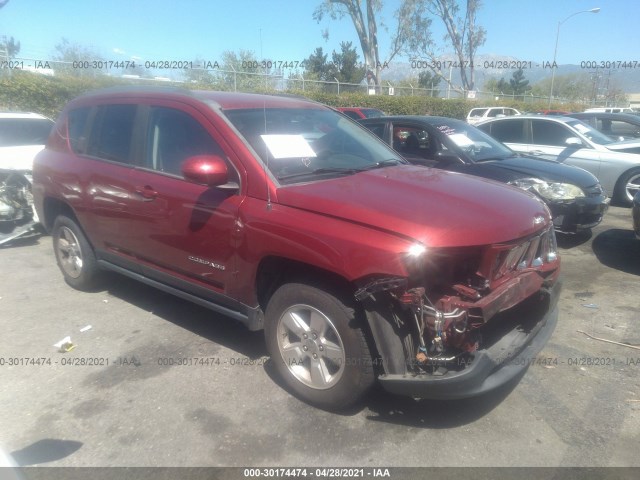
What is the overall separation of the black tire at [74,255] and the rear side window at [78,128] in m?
0.71

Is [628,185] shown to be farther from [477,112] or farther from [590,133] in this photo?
[477,112]

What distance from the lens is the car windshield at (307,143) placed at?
3.42 meters

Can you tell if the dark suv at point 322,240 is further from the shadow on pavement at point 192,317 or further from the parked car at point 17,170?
the parked car at point 17,170

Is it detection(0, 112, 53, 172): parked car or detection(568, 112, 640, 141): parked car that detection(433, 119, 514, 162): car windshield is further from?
detection(0, 112, 53, 172): parked car

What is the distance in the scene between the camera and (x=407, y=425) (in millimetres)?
3027

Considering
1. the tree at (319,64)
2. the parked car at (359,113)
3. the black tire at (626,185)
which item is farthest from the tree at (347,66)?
the black tire at (626,185)

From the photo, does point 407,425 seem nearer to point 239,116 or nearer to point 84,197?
point 239,116

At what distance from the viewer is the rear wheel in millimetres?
8688

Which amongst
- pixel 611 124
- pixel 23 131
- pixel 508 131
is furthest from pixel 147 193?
pixel 611 124

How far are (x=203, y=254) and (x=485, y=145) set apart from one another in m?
4.73

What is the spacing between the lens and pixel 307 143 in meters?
3.69

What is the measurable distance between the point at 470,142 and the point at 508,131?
3.40m

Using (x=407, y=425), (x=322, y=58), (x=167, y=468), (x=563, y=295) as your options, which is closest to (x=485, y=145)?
(x=563, y=295)

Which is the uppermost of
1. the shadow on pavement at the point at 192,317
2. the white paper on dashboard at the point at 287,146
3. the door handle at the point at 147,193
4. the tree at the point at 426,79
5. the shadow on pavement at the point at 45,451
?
the tree at the point at 426,79
